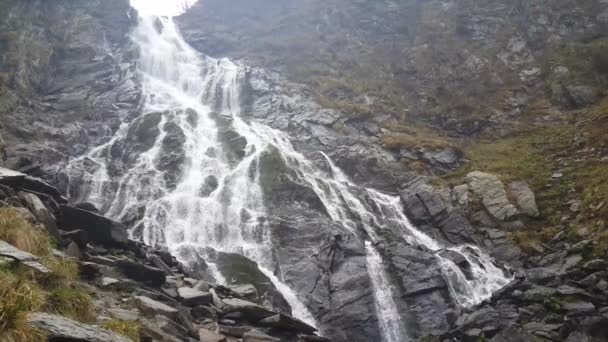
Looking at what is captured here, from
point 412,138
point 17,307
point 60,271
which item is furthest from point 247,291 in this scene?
point 412,138

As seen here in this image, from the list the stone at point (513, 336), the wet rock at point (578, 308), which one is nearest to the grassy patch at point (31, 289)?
the stone at point (513, 336)

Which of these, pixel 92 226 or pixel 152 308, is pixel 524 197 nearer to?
pixel 92 226

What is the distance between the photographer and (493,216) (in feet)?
80.9

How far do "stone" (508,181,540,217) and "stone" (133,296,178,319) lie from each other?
20.6 m

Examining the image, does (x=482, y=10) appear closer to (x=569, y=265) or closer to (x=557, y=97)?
(x=557, y=97)

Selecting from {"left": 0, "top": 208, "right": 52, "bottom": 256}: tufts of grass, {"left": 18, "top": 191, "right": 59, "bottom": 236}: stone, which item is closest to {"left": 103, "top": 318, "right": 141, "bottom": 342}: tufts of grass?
{"left": 0, "top": 208, "right": 52, "bottom": 256}: tufts of grass

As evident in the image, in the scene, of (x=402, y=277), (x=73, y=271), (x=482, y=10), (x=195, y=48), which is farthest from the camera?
(x=195, y=48)

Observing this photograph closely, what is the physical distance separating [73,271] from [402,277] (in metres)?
14.3

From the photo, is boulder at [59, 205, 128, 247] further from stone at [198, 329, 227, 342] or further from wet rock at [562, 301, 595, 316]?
wet rock at [562, 301, 595, 316]

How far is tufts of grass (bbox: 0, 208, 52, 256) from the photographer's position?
7438mm

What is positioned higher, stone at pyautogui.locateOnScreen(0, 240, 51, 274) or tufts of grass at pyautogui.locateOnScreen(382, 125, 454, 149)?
tufts of grass at pyautogui.locateOnScreen(382, 125, 454, 149)

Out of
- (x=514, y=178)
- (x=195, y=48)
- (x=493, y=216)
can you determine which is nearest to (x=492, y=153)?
(x=514, y=178)

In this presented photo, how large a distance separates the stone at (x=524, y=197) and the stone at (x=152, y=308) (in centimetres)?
2058

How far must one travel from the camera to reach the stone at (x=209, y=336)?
28.6 ft
